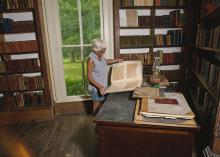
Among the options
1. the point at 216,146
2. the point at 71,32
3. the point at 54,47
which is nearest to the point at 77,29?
the point at 71,32

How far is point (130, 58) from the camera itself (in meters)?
3.29

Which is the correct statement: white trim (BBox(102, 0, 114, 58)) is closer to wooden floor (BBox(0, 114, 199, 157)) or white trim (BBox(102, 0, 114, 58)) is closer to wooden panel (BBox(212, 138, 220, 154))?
wooden floor (BBox(0, 114, 199, 157))

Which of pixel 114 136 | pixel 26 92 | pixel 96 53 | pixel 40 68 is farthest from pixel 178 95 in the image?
pixel 26 92

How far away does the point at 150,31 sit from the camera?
3264 millimetres

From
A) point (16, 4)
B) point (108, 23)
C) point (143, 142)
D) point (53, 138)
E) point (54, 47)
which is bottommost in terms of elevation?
point (53, 138)

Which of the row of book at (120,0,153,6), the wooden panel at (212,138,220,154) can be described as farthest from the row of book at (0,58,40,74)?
the wooden panel at (212,138,220,154)

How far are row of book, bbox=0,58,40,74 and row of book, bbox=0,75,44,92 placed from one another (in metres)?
0.10

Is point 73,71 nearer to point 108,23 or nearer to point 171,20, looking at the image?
point 108,23

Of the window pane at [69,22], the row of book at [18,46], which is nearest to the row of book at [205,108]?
the window pane at [69,22]

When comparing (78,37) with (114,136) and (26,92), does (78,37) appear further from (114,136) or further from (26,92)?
(114,136)

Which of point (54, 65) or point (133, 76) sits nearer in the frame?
point (133, 76)

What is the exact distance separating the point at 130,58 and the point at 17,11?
6.41ft

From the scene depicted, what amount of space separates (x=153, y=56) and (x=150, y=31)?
1.44ft

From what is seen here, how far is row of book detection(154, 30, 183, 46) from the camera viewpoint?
323 cm
